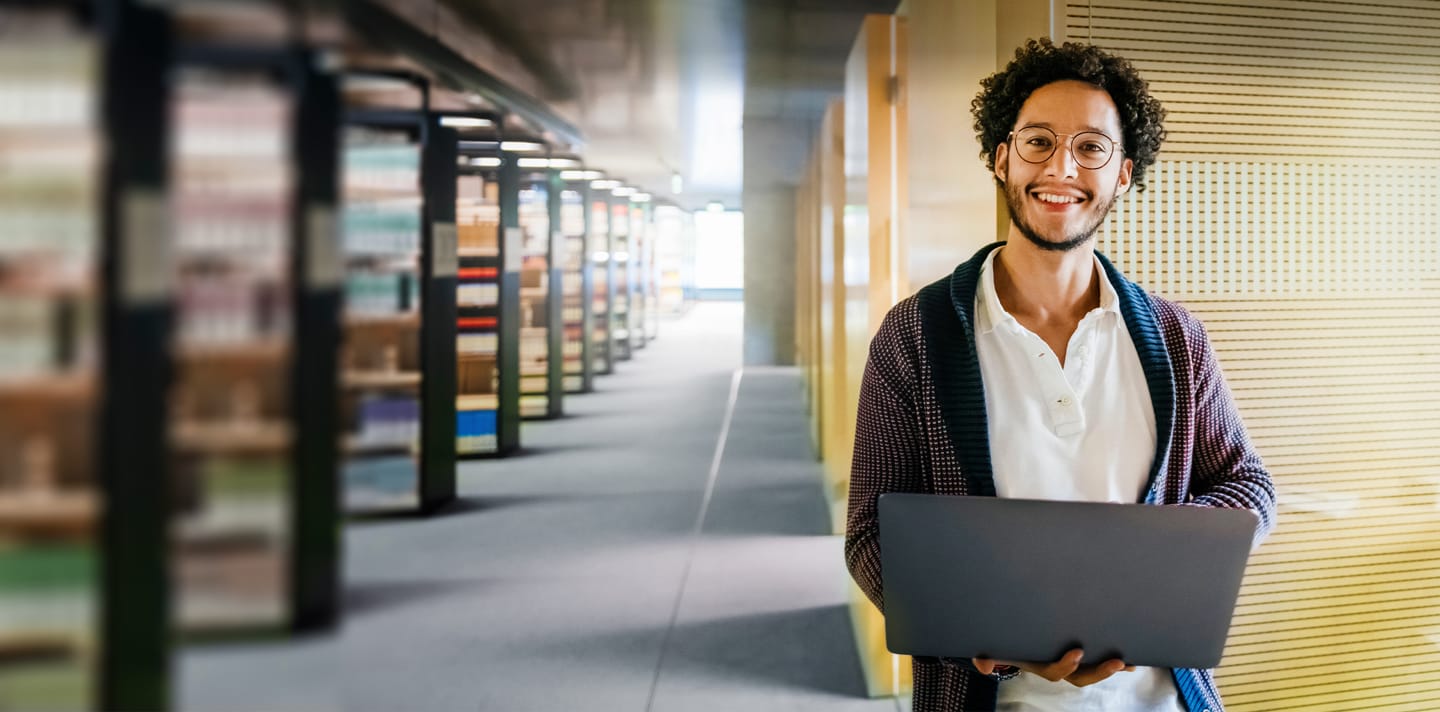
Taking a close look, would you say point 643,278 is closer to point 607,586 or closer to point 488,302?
point 488,302

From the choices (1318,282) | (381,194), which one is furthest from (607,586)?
(1318,282)

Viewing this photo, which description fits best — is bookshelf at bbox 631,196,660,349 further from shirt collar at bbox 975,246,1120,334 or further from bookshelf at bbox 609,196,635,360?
shirt collar at bbox 975,246,1120,334

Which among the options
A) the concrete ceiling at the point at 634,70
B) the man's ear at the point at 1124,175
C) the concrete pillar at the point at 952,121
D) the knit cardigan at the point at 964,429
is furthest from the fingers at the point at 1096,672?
the concrete ceiling at the point at 634,70

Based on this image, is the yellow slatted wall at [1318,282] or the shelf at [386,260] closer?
the shelf at [386,260]

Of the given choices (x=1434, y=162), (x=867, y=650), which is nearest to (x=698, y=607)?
(x=867, y=650)

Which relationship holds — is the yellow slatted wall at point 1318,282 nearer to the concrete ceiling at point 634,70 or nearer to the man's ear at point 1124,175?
the man's ear at point 1124,175

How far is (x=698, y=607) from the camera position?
9.88ft

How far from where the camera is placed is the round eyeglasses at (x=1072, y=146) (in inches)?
56.2

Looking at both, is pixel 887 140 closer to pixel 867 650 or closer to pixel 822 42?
pixel 822 42

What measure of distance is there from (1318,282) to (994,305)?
131cm

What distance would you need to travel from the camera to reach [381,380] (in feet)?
4.04

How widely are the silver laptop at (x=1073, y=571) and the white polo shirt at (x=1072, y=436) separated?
3.9 inches

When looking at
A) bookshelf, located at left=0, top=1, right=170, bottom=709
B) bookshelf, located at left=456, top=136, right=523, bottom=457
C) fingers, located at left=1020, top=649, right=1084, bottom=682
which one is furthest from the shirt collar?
bookshelf, located at left=0, top=1, right=170, bottom=709

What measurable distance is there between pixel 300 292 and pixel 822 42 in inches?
140
